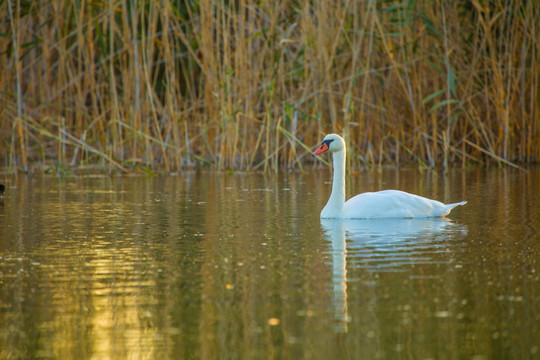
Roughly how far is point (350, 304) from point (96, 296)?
1.08 m

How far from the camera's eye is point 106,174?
36.8 feet

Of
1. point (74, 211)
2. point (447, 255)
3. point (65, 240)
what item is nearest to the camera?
point (447, 255)

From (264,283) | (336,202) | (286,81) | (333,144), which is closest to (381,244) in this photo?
(264,283)

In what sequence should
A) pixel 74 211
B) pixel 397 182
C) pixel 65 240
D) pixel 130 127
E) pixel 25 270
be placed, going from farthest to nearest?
1. pixel 130 127
2. pixel 397 182
3. pixel 74 211
4. pixel 65 240
5. pixel 25 270

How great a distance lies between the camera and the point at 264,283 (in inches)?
161

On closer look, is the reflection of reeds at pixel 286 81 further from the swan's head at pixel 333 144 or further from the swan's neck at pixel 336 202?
the swan's neck at pixel 336 202

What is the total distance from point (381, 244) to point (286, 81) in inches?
255

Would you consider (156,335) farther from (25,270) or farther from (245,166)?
(245,166)

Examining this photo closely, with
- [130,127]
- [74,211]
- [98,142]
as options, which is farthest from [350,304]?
[98,142]

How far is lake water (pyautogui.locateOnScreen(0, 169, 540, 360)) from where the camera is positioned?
3.12m

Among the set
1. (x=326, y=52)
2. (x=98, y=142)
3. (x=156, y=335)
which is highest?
(x=326, y=52)

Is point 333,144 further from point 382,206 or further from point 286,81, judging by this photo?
point 286,81

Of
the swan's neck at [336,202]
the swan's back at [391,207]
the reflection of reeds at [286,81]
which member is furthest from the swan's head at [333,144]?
the reflection of reeds at [286,81]

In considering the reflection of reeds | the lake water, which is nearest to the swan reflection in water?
the lake water
